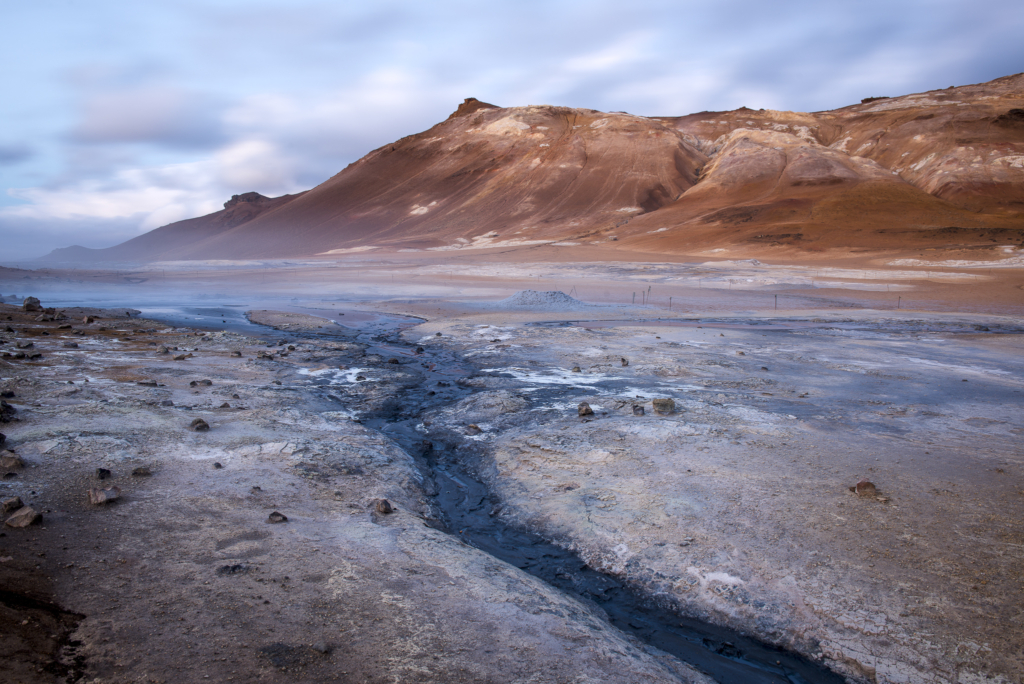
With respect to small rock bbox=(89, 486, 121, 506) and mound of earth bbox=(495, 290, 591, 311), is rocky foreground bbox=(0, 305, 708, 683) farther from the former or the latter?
mound of earth bbox=(495, 290, 591, 311)

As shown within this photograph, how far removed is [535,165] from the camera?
9012 centimetres

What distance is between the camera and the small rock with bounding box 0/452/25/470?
4.18 metres

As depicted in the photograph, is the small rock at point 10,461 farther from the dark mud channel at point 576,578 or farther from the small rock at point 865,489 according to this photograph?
the small rock at point 865,489

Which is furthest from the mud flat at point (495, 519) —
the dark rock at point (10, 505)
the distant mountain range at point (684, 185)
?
the distant mountain range at point (684, 185)

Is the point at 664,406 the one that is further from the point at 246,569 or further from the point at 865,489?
the point at 246,569

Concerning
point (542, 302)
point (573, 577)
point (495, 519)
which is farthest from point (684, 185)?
point (573, 577)

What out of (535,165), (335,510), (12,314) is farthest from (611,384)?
(535,165)

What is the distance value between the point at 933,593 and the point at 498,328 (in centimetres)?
996

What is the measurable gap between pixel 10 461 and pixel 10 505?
2.72 feet

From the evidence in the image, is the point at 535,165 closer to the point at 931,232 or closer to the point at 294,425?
the point at 931,232

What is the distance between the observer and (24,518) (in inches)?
137

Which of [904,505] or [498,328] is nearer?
[904,505]

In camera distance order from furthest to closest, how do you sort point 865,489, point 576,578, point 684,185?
1. point 684,185
2. point 865,489
3. point 576,578

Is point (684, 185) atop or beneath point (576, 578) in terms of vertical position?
atop
